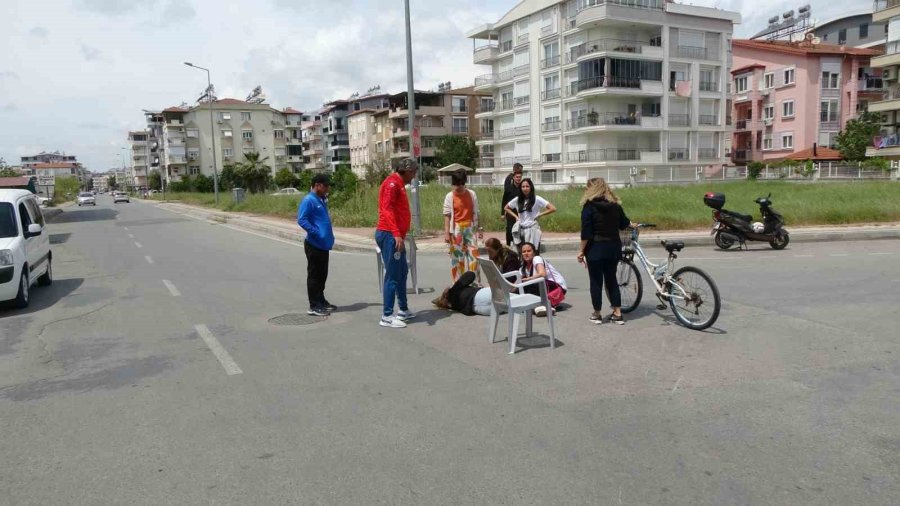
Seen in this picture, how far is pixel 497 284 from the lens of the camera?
269 inches

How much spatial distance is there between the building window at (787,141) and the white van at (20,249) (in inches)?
2390

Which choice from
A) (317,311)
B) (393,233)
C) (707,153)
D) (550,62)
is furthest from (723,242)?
(550,62)

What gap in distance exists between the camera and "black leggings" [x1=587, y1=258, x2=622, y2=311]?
24.0ft

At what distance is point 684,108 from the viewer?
52.5m

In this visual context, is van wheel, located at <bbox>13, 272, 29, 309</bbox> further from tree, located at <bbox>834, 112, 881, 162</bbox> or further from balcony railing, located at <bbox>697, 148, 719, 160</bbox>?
tree, located at <bbox>834, 112, 881, 162</bbox>

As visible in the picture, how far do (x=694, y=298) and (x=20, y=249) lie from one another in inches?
365

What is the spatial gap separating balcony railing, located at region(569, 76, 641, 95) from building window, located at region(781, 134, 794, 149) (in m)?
17.8

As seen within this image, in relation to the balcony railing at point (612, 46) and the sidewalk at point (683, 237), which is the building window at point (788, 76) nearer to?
the balcony railing at point (612, 46)

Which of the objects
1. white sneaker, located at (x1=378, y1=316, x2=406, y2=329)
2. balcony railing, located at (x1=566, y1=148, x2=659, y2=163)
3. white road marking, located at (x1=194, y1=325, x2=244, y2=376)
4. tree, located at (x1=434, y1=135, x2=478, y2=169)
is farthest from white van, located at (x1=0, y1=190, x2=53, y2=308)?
tree, located at (x1=434, y1=135, x2=478, y2=169)

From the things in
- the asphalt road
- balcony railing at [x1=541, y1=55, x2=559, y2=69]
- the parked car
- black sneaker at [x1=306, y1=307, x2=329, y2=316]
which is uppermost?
balcony railing at [x1=541, y1=55, x2=559, y2=69]

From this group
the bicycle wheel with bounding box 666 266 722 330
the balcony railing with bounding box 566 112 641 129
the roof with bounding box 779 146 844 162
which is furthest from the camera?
the roof with bounding box 779 146 844 162

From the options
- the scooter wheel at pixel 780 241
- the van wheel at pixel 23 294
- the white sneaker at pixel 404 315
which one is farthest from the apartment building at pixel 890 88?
the van wheel at pixel 23 294

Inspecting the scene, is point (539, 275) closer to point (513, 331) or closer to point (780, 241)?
point (513, 331)

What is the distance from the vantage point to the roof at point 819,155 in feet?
179
